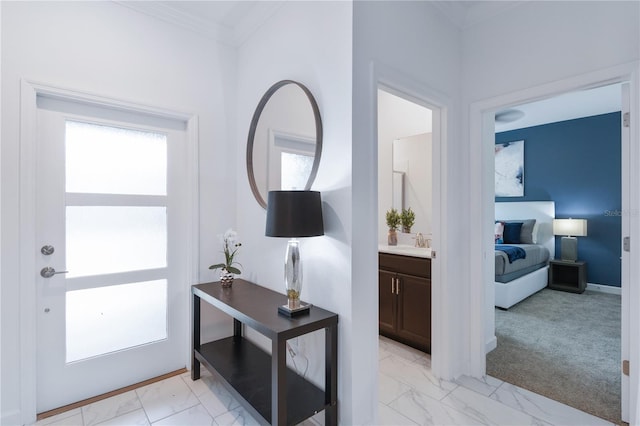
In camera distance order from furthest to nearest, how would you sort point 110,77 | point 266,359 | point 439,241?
1. point 439,241
2. point 266,359
3. point 110,77

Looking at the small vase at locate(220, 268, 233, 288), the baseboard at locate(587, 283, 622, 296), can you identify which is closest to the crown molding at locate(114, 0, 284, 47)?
the small vase at locate(220, 268, 233, 288)

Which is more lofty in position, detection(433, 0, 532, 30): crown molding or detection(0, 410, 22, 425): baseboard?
detection(433, 0, 532, 30): crown molding

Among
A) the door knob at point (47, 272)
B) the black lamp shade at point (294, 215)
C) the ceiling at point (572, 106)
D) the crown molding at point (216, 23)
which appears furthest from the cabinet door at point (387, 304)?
the ceiling at point (572, 106)

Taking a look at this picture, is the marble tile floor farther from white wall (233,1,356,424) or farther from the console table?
white wall (233,1,356,424)

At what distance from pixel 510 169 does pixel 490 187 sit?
3.86 m

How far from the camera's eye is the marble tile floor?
1.88 m

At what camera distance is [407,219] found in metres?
3.43

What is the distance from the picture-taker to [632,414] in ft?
5.75

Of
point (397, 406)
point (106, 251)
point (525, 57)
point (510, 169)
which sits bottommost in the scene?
point (397, 406)

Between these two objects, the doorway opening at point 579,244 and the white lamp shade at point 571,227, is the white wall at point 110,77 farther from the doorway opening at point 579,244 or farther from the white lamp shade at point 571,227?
the white lamp shade at point 571,227

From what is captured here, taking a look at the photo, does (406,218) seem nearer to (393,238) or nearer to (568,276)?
(393,238)

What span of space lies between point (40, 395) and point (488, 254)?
10.8 feet

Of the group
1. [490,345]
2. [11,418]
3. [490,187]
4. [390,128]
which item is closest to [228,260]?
[11,418]

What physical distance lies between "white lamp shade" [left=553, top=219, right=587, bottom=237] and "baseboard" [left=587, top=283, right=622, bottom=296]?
810 millimetres
